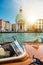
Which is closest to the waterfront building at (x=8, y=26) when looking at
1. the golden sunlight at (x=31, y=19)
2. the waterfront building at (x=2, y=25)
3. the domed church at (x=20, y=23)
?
the waterfront building at (x=2, y=25)

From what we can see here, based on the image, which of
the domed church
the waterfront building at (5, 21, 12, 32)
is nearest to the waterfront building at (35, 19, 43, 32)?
the domed church

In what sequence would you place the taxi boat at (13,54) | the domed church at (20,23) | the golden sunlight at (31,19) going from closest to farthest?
the taxi boat at (13,54)
the domed church at (20,23)
the golden sunlight at (31,19)

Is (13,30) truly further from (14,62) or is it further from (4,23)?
(14,62)

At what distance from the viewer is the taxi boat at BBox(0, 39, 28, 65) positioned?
1.35 metres

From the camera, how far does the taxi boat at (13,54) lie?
135cm

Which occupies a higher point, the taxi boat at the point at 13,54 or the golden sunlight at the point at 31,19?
the golden sunlight at the point at 31,19

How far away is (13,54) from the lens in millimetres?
1448

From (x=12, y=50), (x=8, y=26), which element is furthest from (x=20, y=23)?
(x=12, y=50)

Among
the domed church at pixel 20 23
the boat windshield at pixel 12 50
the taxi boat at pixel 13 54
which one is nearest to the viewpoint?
the taxi boat at pixel 13 54

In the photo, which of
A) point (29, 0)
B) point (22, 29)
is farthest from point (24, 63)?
point (29, 0)

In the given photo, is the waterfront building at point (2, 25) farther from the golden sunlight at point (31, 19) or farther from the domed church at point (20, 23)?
the golden sunlight at point (31, 19)

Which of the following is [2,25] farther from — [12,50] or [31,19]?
[12,50]

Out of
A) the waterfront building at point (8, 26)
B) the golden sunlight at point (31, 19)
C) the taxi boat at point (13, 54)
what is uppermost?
the golden sunlight at point (31, 19)

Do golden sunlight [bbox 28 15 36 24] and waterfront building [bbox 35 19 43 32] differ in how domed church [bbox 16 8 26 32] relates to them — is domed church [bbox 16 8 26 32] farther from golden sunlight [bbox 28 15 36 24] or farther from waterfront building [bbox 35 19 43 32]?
waterfront building [bbox 35 19 43 32]
